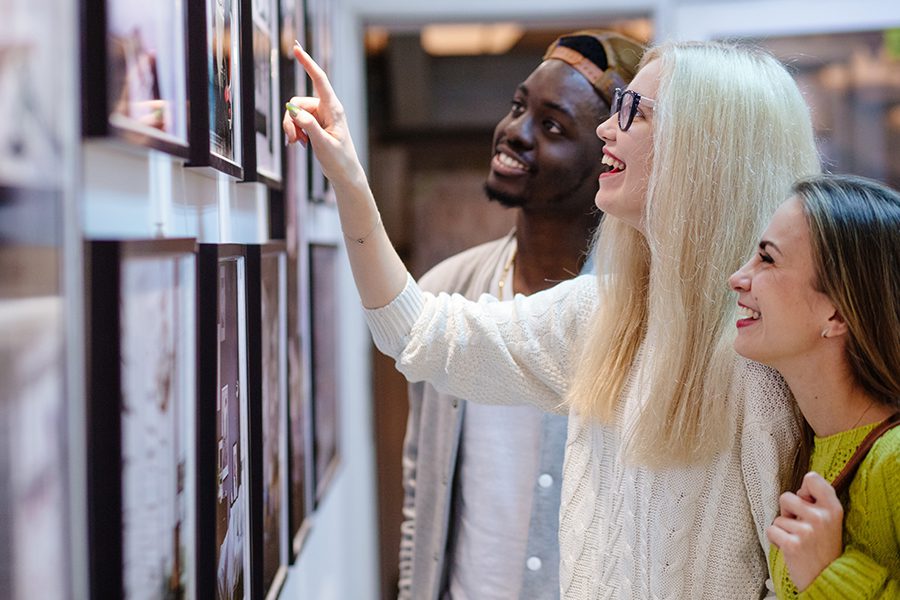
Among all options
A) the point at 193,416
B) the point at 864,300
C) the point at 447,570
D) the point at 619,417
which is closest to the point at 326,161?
the point at 193,416

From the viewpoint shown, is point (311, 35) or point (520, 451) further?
point (311, 35)

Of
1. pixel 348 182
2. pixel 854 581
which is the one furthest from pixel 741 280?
pixel 348 182

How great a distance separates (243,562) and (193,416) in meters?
0.39

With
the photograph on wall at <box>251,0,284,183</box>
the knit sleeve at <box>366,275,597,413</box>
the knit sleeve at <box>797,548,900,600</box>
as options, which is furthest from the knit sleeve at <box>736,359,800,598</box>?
the photograph on wall at <box>251,0,284,183</box>

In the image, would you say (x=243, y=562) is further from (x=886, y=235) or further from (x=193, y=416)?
(x=886, y=235)

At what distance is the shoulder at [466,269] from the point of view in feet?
6.65

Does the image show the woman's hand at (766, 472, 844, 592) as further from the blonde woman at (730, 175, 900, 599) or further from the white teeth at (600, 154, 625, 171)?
the white teeth at (600, 154, 625, 171)

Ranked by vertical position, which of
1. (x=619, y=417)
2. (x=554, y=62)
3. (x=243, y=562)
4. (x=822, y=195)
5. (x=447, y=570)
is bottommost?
(x=447, y=570)

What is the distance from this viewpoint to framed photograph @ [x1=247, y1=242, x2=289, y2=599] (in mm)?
1457

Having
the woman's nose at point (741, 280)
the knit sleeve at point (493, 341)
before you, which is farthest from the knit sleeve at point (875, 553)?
the knit sleeve at point (493, 341)

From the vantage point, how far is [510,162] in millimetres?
1894

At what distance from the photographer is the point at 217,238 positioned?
129 cm

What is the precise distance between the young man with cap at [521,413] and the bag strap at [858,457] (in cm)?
67

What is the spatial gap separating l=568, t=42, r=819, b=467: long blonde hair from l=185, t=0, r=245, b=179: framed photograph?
1.95ft
